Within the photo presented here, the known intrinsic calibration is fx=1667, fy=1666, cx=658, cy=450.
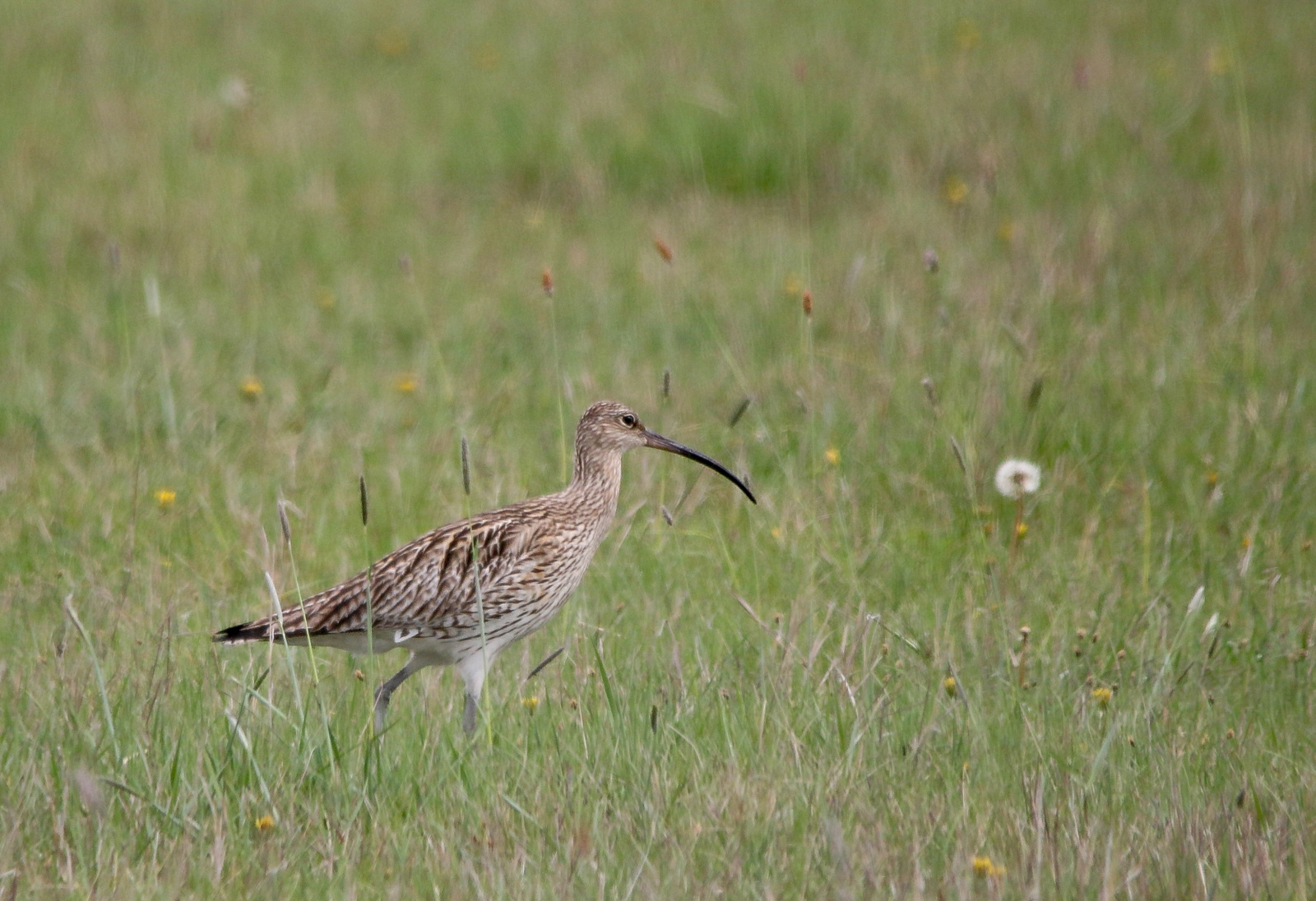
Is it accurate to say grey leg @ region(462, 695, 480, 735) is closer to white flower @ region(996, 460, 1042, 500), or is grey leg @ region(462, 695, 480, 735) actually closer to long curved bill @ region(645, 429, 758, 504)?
long curved bill @ region(645, 429, 758, 504)

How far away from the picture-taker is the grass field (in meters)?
3.93

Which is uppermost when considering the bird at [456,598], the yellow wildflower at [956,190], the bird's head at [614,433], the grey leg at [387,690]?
the bird's head at [614,433]

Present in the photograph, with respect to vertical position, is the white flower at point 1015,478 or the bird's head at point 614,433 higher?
the bird's head at point 614,433

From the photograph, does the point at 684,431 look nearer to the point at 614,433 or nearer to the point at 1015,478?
the point at 614,433

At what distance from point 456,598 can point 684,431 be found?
2.21 metres

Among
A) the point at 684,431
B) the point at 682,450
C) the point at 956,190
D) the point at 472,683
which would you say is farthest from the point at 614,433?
the point at 956,190

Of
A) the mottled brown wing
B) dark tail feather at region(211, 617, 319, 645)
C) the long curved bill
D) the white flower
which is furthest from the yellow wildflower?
dark tail feather at region(211, 617, 319, 645)

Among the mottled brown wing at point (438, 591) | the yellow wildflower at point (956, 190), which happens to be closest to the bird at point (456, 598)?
the mottled brown wing at point (438, 591)

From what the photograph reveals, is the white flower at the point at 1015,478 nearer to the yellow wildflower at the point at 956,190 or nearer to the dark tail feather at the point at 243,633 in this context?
the dark tail feather at the point at 243,633

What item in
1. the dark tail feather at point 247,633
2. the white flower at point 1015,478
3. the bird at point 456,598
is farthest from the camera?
the white flower at point 1015,478

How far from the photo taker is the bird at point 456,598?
16.7 feet

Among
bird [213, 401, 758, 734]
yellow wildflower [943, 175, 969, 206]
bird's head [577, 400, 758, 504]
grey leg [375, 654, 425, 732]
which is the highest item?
bird's head [577, 400, 758, 504]

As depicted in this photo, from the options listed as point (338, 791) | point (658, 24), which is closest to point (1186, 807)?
point (338, 791)

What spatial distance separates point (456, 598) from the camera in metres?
5.15
